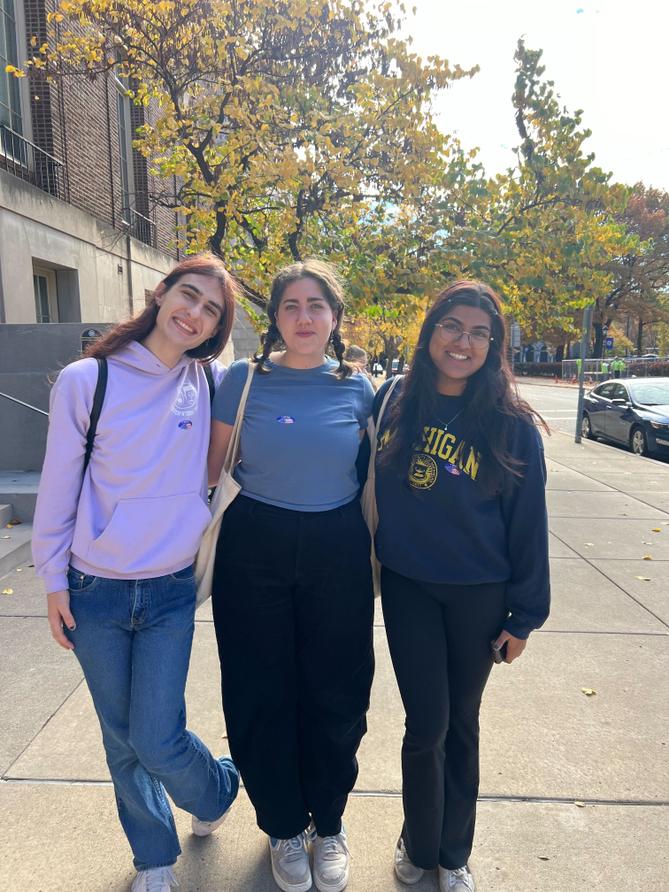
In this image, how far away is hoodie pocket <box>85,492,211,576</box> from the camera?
194 cm

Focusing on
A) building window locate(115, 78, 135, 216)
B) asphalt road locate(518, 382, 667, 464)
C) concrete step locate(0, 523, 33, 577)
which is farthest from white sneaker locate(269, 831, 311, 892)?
building window locate(115, 78, 135, 216)

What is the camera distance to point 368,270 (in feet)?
23.8

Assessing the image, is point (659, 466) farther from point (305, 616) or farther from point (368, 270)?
point (305, 616)

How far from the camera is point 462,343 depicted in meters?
2.14

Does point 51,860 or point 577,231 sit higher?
point 577,231

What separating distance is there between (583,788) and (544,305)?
674 cm

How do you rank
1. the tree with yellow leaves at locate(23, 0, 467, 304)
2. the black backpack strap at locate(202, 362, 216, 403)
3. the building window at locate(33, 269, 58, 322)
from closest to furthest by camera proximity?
the black backpack strap at locate(202, 362, 216, 403) < the tree with yellow leaves at locate(23, 0, 467, 304) < the building window at locate(33, 269, 58, 322)

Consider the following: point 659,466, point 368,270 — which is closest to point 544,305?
point 368,270

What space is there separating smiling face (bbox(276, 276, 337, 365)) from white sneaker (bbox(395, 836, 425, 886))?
1739 mm

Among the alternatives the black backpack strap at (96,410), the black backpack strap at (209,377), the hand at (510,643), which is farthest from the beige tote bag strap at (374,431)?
the black backpack strap at (96,410)

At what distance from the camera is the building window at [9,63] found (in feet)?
30.7

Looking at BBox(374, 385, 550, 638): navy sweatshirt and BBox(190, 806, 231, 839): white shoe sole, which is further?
BBox(190, 806, 231, 839): white shoe sole

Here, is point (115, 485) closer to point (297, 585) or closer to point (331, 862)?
point (297, 585)

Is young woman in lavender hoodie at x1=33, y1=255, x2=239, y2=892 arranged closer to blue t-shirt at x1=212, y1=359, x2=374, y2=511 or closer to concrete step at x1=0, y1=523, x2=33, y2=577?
blue t-shirt at x1=212, y1=359, x2=374, y2=511
